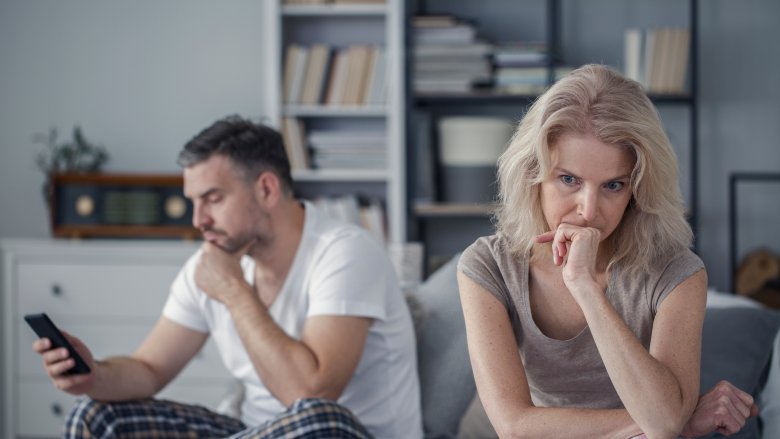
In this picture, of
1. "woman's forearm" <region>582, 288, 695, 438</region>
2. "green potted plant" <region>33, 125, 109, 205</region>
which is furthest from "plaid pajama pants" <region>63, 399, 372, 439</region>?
"green potted plant" <region>33, 125, 109, 205</region>

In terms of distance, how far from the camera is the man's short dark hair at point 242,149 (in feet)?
7.39

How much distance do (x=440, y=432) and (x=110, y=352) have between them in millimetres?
1714

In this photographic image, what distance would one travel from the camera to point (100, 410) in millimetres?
2008

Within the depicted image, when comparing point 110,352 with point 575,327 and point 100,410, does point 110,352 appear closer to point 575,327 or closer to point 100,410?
point 100,410

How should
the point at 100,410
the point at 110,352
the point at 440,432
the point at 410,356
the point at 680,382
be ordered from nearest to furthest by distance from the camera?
the point at 680,382, the point at 100,410, the point at 410,356, the point at 440,432, the point at 110,352

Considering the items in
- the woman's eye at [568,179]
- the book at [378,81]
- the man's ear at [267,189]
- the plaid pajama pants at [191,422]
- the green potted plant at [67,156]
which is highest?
the book at [378,81]

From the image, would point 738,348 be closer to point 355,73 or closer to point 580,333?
point 580,333

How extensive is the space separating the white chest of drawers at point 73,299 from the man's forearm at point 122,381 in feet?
4.95

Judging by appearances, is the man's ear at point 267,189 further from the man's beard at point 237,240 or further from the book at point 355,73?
the book at point 355,73

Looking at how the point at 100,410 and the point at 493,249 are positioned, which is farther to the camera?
the point at 100,410

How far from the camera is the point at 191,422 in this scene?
2.10 m

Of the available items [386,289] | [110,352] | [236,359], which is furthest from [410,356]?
[110,352]

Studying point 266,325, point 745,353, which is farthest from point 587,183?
point 745,353

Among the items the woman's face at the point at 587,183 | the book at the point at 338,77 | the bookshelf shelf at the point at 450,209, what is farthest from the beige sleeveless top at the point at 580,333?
the book at the point at 338,77
